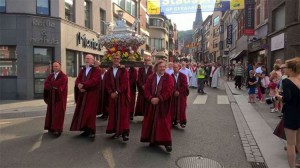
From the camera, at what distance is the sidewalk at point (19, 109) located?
38.6 ft

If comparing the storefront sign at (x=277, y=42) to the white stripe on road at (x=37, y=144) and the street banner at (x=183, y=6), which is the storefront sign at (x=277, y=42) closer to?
the street banner at (x=183, y=6)

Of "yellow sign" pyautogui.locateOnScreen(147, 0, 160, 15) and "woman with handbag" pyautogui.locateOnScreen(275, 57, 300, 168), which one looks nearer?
"woman with handbag" pyautogui.locateOnScreen(275, 57, 300, 168)

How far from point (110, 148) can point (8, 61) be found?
1154cm

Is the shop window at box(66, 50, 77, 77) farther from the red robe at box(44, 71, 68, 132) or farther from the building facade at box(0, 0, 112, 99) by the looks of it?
the red robe at box(44, 71, 68, 132)

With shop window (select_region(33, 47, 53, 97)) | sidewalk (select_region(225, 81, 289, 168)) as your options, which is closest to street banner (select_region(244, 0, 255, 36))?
sidewalk (select_region(225, 81, 289, 168))

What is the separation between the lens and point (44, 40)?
16.8m

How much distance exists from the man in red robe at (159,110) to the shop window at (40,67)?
11.5m

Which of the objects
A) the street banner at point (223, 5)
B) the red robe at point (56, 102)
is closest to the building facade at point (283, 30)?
the street banner at point (223, 5)

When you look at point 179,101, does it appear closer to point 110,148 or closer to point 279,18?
point 110,148

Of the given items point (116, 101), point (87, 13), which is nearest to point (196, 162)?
point (116, 101)

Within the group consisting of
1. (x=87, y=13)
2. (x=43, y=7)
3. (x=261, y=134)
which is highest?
(x=87, y=13)

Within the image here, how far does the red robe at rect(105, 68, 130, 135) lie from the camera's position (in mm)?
7312

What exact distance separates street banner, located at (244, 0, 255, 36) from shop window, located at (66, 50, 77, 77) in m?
16.3

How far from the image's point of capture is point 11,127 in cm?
920
